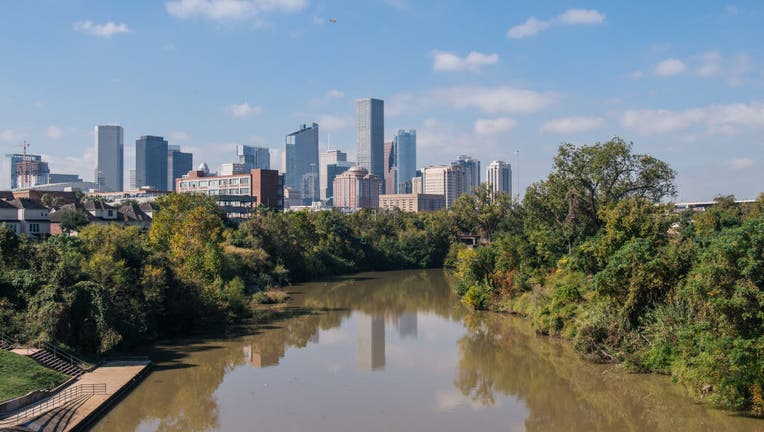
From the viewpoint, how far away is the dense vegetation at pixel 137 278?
83.9 ft

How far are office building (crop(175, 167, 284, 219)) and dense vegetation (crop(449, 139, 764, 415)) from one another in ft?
200

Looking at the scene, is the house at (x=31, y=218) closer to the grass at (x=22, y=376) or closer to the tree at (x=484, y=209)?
the grass at (x=22, y=376)

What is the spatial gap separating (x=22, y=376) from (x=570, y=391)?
18.4 metres

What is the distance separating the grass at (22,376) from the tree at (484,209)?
54207 millimetres

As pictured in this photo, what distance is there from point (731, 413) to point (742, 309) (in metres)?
3.14

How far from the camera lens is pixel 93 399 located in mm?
20516

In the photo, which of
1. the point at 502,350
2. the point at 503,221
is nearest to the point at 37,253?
the point at 502,350

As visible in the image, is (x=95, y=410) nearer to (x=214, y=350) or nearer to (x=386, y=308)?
(x=214, y=350)

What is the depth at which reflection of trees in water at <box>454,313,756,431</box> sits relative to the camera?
2008 cm

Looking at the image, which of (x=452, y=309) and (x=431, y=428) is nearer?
(x=431, y=428)

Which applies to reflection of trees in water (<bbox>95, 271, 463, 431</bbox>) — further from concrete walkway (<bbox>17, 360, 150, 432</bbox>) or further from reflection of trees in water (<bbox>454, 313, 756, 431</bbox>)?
reflection of trees in water (<bbox>454, 313, 756, 431</bbox>)

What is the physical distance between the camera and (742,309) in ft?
61.6

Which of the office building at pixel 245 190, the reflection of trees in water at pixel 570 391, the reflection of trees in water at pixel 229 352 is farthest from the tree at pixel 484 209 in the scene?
the reflection of trees in water at pixel 570 391

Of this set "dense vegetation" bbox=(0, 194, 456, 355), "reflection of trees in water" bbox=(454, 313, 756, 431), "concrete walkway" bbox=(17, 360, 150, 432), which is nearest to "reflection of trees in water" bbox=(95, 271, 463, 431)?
"concrete walkway" bbox=(17, 360, 150, 432)
